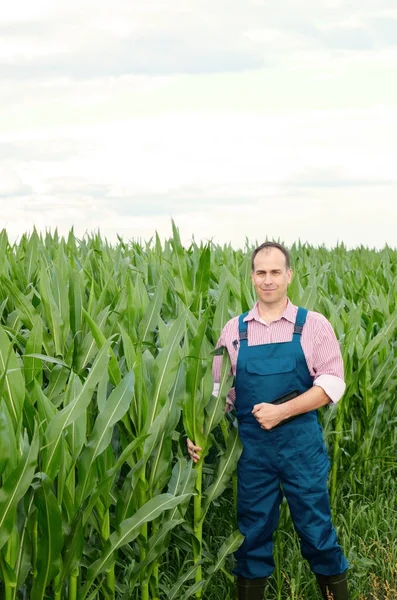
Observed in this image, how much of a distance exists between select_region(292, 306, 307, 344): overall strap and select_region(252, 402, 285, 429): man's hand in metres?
0.35

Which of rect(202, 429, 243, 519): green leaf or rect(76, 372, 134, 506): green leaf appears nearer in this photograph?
rect(76, 372, 134, 506): green leaf

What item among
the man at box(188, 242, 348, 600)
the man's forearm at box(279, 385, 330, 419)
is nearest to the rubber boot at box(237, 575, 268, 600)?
the man at box(188, 242, 348, 600)

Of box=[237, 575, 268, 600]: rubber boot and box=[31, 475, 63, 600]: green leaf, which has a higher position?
box=[31, 475, 63, 600]: green leaf

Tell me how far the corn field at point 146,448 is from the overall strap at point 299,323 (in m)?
0.35

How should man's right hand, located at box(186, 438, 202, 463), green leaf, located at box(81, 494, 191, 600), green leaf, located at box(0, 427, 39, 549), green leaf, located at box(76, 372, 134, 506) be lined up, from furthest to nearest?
man's right hand, located at box(186, 438, 202, 463)
green leaf, located at box(81, 494, 191, 600)
green leaf, located at box(76, 372, 134, 506)
green leaf, located at box(0, 427, 39, 549)

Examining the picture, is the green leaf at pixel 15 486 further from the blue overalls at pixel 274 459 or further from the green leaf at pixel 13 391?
the blue overalls at pixel 274 459

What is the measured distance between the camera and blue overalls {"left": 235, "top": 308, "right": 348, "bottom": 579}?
367 cm

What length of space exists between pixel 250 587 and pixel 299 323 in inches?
52.7

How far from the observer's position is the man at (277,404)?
366cm

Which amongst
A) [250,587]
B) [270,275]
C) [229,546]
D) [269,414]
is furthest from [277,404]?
[250,587]

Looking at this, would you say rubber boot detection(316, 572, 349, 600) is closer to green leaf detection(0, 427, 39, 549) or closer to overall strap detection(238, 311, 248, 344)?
overall strap detection(238, 311, 248, 344)

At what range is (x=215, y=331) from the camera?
4.09 metres

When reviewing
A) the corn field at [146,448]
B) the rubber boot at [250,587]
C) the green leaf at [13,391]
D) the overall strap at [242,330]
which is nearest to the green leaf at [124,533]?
the corn field at [146,448]

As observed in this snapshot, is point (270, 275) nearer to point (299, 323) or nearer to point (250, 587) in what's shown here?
point (299, 323)
